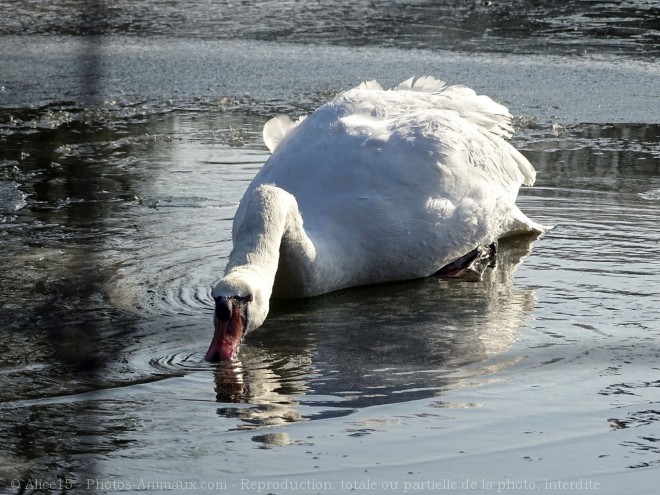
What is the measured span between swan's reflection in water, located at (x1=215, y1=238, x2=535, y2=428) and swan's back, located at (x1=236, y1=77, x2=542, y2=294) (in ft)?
0.84

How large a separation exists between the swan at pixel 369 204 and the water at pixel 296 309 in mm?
219

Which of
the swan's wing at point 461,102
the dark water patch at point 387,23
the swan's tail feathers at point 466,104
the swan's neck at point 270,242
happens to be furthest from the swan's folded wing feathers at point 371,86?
the dark water patch at point 387,23

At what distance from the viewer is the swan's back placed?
→ 6.72 meters

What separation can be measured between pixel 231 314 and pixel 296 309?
1150 mm

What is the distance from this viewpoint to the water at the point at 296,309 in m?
4.23

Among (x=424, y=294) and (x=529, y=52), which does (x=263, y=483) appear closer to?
(x=424, y=294)

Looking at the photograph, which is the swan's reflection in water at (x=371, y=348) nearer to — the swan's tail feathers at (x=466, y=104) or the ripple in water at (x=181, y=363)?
the ripple in water at (x=181, y=363)

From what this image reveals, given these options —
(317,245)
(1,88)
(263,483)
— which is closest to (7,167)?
(1,88)

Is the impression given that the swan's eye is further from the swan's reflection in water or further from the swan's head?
the swan's reflection in water

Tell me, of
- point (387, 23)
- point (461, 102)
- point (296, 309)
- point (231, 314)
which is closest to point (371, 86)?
point (461, 102)

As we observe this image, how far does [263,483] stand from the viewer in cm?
399

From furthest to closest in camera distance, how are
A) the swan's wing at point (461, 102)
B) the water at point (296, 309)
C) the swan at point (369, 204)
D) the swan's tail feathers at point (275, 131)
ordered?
the swan's wing at point (461, 102) → the swan's tail feathers at point (275, 131) → the swan at point (369, 204) → the water at point (296, 309)

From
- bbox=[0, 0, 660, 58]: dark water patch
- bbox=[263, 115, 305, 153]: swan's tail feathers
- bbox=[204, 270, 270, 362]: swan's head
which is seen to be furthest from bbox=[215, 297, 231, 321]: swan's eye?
bbox=[0, 0, 660, 58]: dark water patch

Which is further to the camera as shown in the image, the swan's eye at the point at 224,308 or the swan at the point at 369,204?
the swan at the point at 369,204
